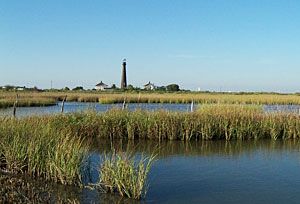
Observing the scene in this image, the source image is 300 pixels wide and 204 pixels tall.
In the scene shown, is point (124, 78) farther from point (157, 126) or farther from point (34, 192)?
point (34, 192)

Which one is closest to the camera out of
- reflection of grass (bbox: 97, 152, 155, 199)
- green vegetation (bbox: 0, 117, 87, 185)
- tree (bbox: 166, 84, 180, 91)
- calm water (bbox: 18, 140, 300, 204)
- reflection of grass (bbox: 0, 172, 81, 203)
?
reflection of grass (bbox: 0, 172, 81, 203)

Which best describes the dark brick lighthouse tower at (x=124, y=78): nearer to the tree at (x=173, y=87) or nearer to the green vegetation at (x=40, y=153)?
the tree at (x=173, y=87)

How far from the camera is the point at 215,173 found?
36.8 ft

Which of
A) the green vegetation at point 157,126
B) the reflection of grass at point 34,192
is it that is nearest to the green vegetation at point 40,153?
the green vegetation at point 157,126

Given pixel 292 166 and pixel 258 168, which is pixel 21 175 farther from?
pixel 292 166

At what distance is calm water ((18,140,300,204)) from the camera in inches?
343

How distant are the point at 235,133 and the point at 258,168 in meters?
6.50

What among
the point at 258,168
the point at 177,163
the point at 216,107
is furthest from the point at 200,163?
the point at 216,107

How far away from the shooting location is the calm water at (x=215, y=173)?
8719 millimetres

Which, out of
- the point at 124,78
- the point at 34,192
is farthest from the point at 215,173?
the point at 124,78

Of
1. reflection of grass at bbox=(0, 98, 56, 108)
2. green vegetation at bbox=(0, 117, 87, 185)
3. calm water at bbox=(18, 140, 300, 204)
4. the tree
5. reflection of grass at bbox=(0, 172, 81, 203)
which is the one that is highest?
the tree

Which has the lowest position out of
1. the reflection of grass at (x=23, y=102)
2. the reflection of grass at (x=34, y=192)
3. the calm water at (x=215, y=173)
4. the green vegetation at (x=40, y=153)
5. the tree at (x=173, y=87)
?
the calm water at (x=215, y=173)

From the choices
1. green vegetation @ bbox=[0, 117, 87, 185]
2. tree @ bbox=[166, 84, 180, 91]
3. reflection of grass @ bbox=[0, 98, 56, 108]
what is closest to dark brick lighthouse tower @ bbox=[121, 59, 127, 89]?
tree @ bbox=[166, 84, 180, 91]

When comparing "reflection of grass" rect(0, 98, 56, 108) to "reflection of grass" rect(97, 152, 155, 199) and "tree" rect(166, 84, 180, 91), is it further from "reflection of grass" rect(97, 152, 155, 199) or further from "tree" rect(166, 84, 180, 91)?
"tree" rect(166, 84, 180, 91)
